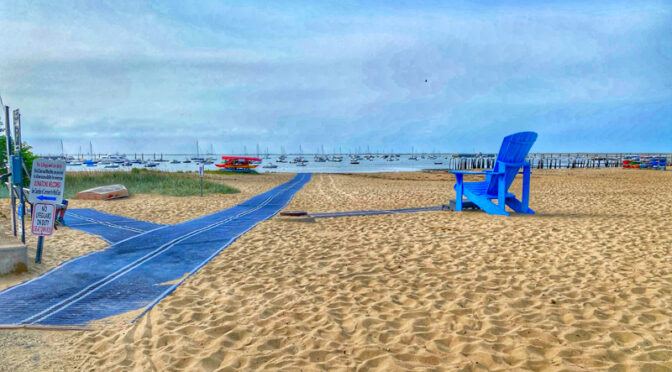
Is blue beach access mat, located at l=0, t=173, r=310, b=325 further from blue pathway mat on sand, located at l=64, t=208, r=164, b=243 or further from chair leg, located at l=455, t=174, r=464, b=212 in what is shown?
chair leg, located at l=455, t=174, r=464, b=212

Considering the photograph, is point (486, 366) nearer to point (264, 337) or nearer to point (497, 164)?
point (264, 337)

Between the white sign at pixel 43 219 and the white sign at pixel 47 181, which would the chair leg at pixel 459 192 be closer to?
the white sign at pixel 47 181

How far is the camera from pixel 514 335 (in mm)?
3188

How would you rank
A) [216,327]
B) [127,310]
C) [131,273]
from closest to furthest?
[216,327] → [127,310] → [131,273]

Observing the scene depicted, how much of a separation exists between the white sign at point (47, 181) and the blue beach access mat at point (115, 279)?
0.94m

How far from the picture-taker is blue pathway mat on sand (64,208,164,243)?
7.52m

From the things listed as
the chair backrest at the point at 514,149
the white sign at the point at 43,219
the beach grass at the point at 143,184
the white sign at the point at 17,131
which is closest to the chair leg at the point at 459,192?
the chair backrest at the point at 514,149

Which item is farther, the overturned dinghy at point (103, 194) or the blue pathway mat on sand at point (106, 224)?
the overturned dinghy at point (103, 194)

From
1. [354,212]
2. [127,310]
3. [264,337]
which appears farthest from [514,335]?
[354,212]

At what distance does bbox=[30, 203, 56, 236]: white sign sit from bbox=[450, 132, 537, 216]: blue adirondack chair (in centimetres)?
752

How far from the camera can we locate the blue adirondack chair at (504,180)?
345 inches

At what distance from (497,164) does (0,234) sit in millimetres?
9346

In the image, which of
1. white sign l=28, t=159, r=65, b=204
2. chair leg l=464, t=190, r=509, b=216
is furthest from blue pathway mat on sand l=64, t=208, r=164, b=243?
chair leg l=464, t=190, r=509, b=216

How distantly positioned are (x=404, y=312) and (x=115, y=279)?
3422 mm
